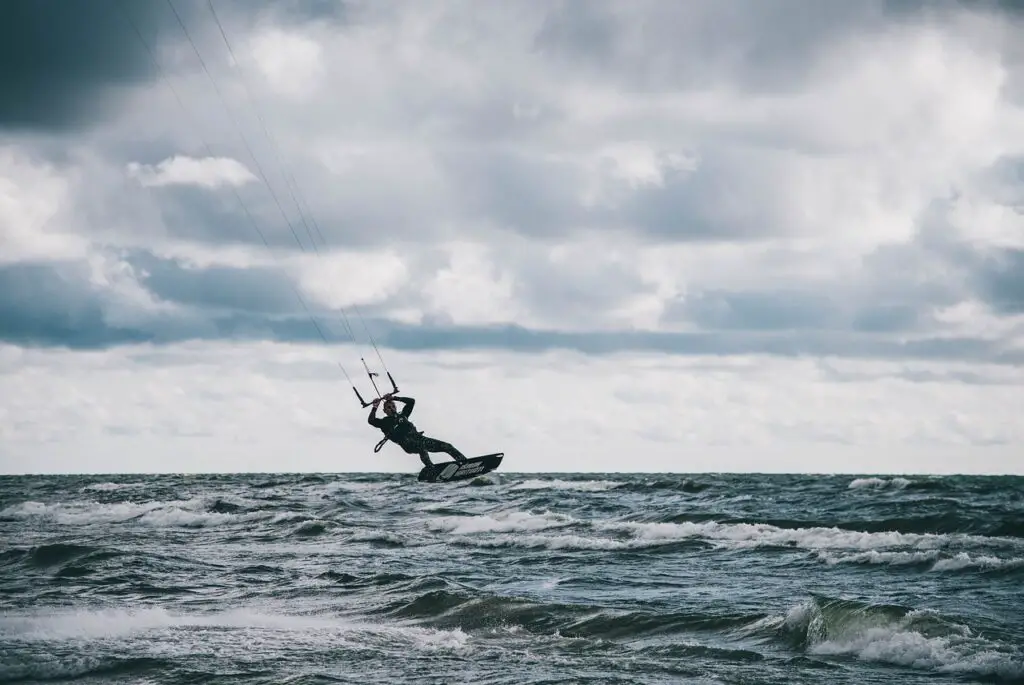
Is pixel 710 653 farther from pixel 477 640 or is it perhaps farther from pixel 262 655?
pixel 262 655

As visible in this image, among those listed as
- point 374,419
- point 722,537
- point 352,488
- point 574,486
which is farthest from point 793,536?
point 352,488

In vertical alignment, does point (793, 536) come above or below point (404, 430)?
below

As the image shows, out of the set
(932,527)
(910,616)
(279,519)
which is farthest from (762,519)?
(910,616)

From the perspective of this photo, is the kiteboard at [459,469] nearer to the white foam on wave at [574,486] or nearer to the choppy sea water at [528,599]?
the choppy sea water at [528,599]

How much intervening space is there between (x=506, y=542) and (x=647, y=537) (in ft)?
14.4

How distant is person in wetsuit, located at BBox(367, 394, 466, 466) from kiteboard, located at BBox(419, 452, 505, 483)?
508 mm

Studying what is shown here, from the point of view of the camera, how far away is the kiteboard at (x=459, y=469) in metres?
30.8

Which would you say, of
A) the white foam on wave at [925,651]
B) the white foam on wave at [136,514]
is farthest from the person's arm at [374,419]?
the white foam on wave at [136,514]

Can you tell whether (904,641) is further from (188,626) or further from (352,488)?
(352,488)

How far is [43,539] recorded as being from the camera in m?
36.2

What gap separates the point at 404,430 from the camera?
29078 mm

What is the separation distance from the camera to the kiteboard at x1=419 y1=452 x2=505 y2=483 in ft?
101

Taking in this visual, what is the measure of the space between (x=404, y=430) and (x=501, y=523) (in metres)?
12.4

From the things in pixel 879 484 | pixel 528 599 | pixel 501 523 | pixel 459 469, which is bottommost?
pixel 528 599
